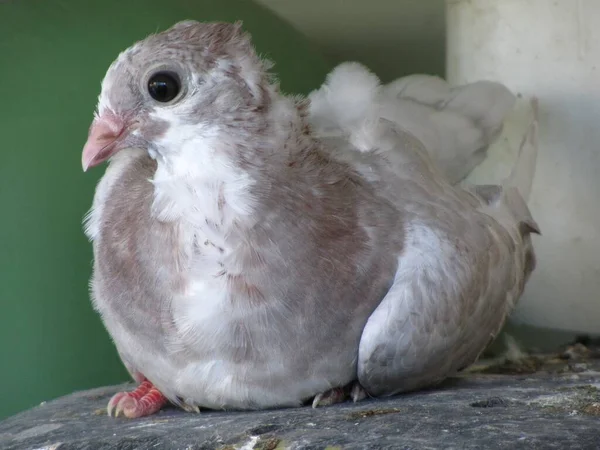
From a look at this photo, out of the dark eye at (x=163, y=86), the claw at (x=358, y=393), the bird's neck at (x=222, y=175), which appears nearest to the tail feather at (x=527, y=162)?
the claw at (x=358, y=393)

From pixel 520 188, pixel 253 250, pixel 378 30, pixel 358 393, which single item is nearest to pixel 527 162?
pixel 520 188

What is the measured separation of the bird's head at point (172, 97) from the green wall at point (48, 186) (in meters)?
0.79

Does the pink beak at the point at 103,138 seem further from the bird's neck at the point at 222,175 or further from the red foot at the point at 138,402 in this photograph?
the red foot at the point at 138,402

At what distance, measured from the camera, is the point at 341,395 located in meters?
1.72

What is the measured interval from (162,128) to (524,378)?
965mm

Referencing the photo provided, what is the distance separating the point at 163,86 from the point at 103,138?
0.14 meters

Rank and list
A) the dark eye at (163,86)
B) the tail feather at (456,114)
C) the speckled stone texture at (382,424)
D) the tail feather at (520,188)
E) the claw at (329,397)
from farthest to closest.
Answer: the tail feather at (456,114), the tail feather at (520,188), the claw at (329,397), the dark eye at (163,86), the speckled stone texture at (382,424)

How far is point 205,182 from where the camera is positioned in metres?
1.51

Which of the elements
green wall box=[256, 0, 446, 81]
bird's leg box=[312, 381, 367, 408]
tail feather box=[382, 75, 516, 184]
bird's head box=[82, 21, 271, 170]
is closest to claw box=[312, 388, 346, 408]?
bird's leg box=[312, 381, 367, 408]

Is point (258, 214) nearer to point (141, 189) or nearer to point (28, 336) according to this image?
point (141, 189)

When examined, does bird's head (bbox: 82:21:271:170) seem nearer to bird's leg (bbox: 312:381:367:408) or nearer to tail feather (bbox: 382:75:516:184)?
bird's leg (bbox: 312:381:367:408)

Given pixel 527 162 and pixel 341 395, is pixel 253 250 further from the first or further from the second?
pixel 527 162

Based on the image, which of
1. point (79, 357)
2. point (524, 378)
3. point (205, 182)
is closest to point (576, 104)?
point (524, 378)

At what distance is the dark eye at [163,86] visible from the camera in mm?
1497
